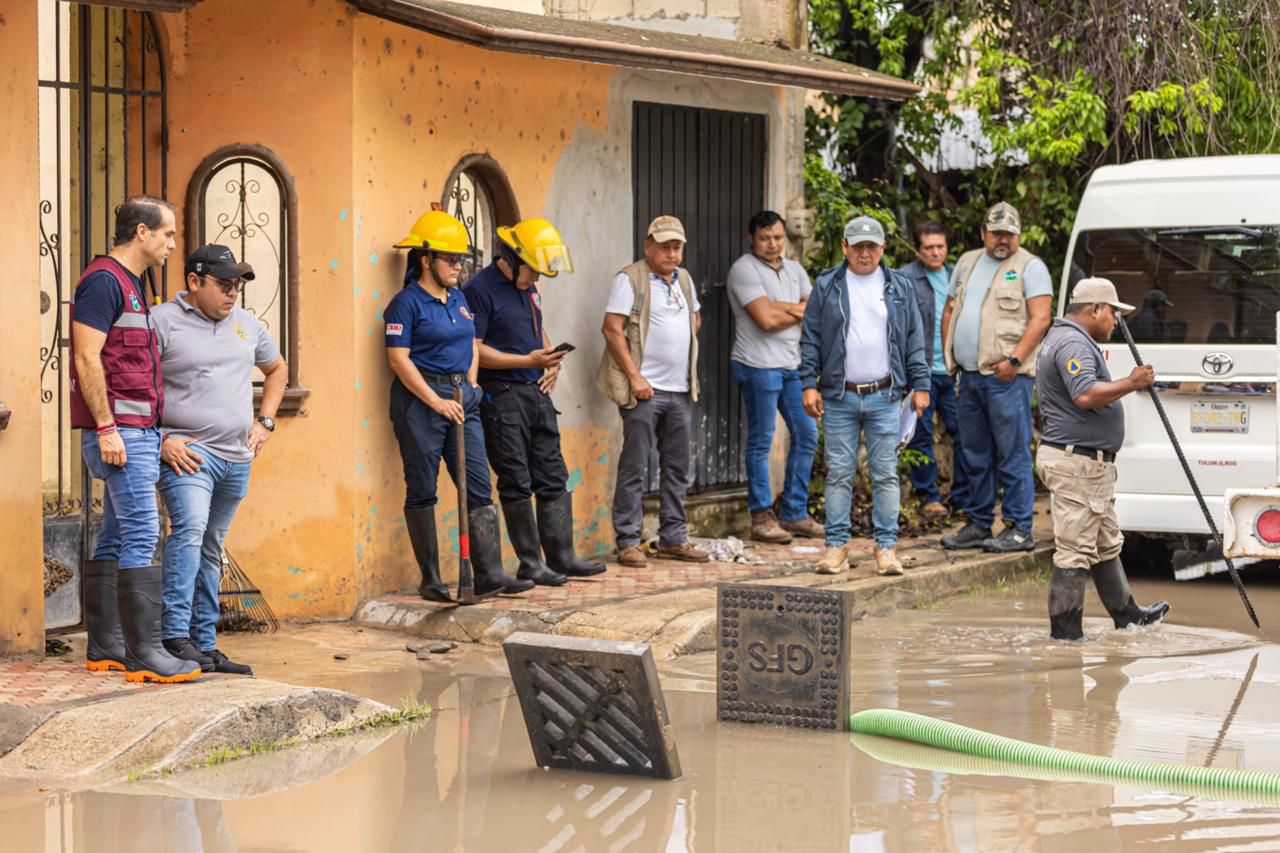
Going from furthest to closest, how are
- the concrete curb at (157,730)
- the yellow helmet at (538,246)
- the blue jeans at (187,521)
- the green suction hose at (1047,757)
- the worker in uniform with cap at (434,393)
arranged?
1. the yellow helmet at (538,246)
2. the worker in uniform with cap at (434,393)
3. the blue jeans at (187,521)
4. the concrete curb at (157,730)
5. the green suction hose at (1047,757)

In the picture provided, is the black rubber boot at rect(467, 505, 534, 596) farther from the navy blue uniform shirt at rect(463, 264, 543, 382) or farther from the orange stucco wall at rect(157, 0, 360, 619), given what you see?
the navy blue uniform shirt at rect(463, 264, 543, 382)

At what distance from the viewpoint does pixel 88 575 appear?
26.1ft

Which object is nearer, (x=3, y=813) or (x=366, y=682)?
(x=3, y=813)

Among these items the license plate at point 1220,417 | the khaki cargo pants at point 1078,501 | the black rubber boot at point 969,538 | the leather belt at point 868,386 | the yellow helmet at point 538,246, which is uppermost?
the yellow helmet at point 538,246

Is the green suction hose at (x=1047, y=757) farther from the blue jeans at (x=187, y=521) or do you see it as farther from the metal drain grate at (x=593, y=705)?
the blue jeans at (x=187, y=521)

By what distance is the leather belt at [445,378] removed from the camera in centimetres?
966

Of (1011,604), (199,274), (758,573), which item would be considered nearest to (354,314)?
(199,274)

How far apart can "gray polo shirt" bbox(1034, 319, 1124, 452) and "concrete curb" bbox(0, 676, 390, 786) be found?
3.87m

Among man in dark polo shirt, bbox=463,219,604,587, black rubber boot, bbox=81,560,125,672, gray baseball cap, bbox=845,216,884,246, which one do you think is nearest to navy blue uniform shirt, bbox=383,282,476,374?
man in dark polo shirt, bbox=463,219,604,587

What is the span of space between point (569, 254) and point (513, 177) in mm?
561

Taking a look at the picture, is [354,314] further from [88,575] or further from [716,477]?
[716,477]

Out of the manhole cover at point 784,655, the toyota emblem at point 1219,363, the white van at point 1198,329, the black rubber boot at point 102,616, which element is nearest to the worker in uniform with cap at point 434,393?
the black rubber boot at point 102,616

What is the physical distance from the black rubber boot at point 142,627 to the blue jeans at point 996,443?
18.8ft

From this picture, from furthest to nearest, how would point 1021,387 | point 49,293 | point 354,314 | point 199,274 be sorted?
1. point 1021,387
2. point 354,314
3. point 49,293
4. point 199,274
